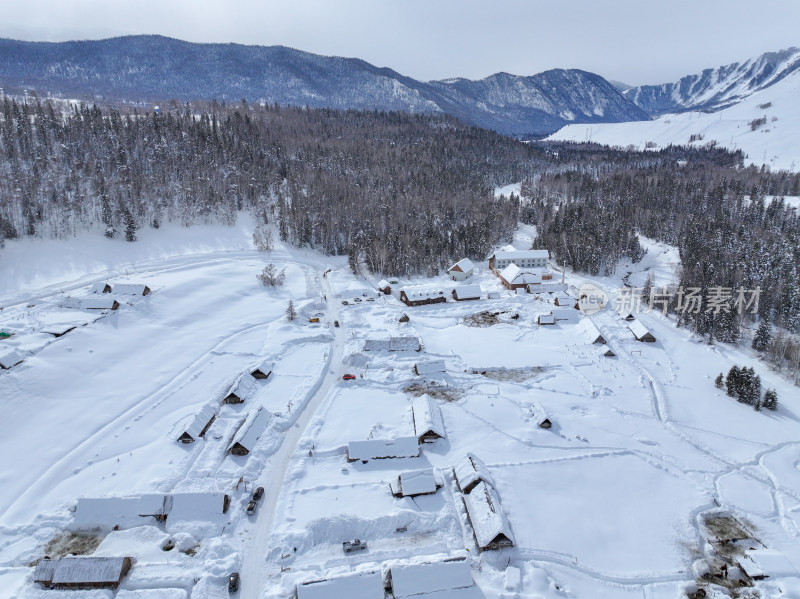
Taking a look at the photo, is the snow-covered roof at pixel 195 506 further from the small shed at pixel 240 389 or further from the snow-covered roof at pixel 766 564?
the snow-covered roof at pixel 766 564

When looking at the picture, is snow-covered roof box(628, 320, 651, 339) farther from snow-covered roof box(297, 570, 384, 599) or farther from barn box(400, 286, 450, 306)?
snow-covered roof box(297, 570, 384, 599)

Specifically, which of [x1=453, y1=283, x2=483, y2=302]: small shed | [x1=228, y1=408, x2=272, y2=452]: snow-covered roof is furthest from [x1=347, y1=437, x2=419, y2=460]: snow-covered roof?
[x1=453, y1=283, x2=483, y2=302]: small shed

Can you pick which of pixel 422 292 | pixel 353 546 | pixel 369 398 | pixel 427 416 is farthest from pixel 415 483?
pixel 422 292

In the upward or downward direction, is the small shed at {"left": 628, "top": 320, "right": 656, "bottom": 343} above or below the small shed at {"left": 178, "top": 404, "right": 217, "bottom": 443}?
above

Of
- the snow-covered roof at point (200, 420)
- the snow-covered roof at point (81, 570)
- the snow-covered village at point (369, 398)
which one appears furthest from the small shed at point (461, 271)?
the snow-covered roof at point (81, 570)

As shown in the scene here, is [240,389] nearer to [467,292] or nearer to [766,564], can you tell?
[467,292]

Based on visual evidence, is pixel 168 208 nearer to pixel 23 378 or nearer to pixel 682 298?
pixel 23 378
